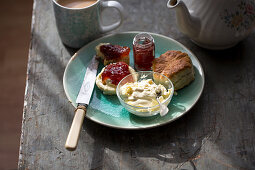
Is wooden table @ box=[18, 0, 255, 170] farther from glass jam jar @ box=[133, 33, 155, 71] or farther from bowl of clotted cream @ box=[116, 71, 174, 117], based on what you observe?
glass jam jar @ box=[133, 33, 155, 71]

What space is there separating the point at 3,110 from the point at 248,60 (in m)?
1.95

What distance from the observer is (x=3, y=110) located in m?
2.75

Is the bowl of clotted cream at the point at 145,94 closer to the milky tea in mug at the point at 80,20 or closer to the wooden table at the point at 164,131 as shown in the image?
the wooden table at the point at 164,131

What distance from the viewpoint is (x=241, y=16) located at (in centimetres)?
151

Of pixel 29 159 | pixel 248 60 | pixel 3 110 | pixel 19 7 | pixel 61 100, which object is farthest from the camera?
pixel 19 7

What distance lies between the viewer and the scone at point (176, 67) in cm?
147

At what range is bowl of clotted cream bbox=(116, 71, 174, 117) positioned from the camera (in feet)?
4.43

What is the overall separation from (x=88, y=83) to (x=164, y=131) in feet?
1.35

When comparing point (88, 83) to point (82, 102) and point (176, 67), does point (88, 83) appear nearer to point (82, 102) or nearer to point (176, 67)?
point (82, 102)

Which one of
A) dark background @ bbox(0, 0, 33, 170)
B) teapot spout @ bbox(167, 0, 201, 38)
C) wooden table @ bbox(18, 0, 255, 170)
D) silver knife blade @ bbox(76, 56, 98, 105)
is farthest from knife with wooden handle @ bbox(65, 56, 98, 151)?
dark background @ bbox(0, 0, 33, 170)

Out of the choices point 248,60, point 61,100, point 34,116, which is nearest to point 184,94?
point 248,60

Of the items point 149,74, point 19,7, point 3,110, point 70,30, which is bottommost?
point 3,110

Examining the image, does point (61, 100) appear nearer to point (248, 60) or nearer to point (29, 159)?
point (29, 159)

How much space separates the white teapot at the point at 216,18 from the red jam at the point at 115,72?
0.34 m
